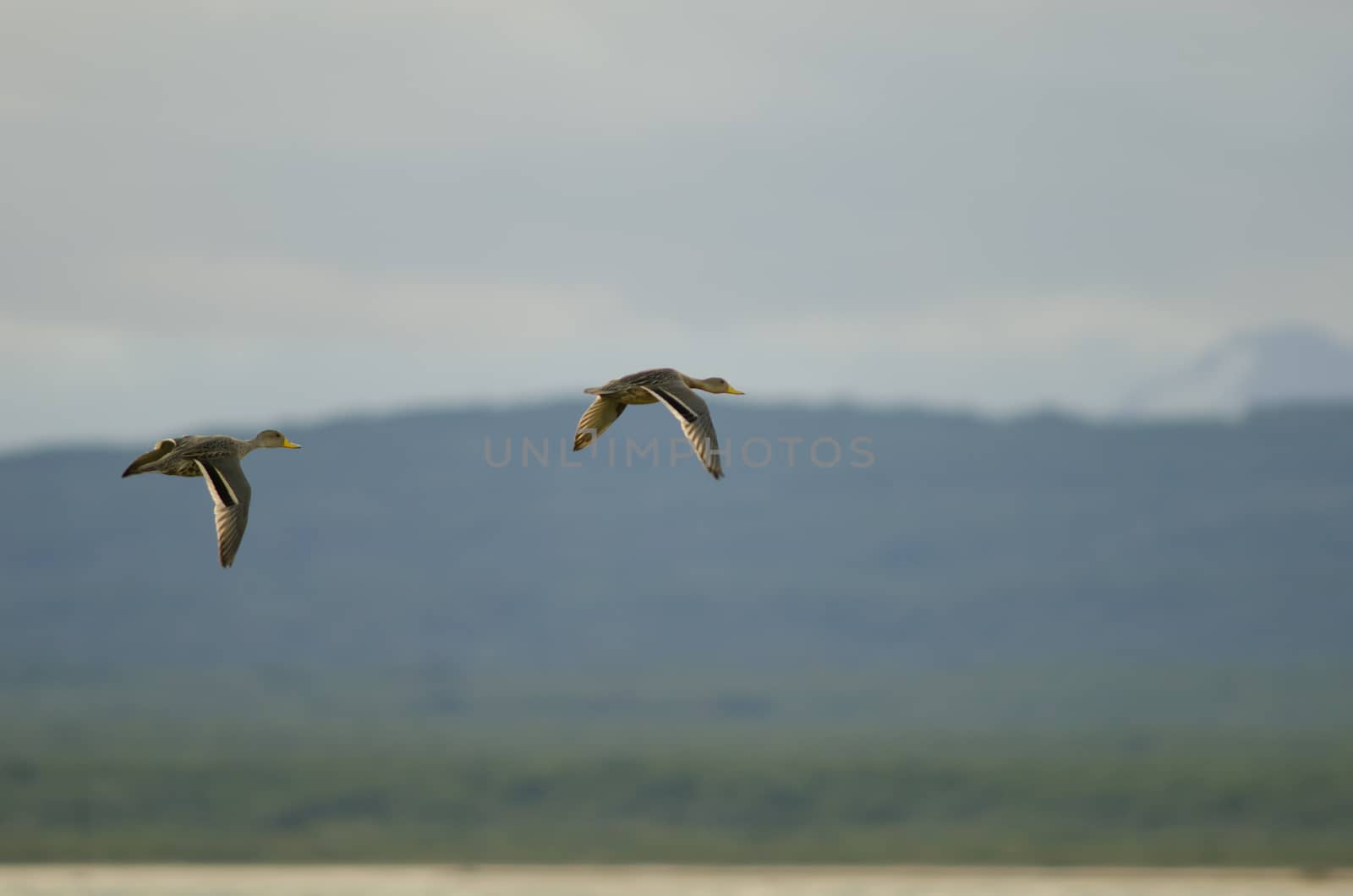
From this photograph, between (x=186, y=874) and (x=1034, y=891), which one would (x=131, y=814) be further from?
(x=1034, y=891)

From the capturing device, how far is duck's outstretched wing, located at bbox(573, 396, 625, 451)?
481 inches

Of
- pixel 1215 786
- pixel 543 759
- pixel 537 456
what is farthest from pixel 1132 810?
pixel 537 456

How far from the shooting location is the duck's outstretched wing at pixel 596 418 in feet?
40.1

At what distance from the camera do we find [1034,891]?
89.9 m

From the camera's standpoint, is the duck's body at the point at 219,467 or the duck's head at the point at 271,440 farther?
the duck's head at the point at 271,440

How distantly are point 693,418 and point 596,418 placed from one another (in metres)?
0.98

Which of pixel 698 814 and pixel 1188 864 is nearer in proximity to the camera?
pixel 1188 864

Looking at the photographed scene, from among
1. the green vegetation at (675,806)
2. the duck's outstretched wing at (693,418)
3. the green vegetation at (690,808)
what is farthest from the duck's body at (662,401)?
the green vegetation at (690,808)

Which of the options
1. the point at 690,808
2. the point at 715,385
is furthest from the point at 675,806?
the point at 715,385

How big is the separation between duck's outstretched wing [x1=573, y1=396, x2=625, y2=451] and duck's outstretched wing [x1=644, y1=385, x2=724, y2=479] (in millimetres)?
392

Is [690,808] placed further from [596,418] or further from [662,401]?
[662,401]

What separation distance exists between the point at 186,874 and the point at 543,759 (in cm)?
9230

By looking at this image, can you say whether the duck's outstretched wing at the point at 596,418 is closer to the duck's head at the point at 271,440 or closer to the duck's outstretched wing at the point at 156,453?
the duck's head at the point at 271,440

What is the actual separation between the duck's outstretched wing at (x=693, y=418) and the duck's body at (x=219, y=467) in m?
2.25
